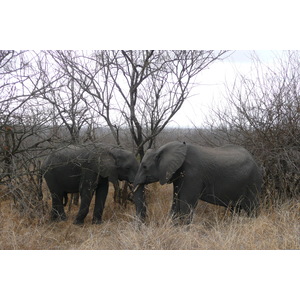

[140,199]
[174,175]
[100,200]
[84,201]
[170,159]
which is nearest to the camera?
[170,159]

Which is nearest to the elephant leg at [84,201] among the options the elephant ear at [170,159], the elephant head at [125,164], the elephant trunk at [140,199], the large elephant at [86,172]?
the large elephant at [86,172]

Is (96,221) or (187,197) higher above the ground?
(187,197)

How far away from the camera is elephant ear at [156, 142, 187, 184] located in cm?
501

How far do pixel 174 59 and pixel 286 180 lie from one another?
2711 millimetres

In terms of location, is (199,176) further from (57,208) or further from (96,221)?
(57,208)

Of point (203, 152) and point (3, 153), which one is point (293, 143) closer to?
point (203, 152)

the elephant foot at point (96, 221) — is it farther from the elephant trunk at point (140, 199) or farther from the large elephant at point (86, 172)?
the elephant trunk at point (140, 199)

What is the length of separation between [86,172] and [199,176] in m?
1.71

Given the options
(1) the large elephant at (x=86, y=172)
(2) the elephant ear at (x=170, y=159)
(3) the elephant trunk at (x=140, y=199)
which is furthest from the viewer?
(1) the large elephant at (x=86, y=172)

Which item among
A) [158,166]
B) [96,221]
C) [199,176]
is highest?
[158,166]

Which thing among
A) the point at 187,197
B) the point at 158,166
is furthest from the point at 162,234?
the point at 158,166

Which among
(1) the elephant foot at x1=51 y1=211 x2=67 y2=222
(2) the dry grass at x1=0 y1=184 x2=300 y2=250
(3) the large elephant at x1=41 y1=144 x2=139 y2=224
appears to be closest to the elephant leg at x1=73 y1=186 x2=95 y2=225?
(3) the large elephant at x1=41 y1=144 x2=139 y2=224

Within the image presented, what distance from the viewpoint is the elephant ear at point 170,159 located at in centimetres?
501

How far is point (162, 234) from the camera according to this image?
4363 mm
